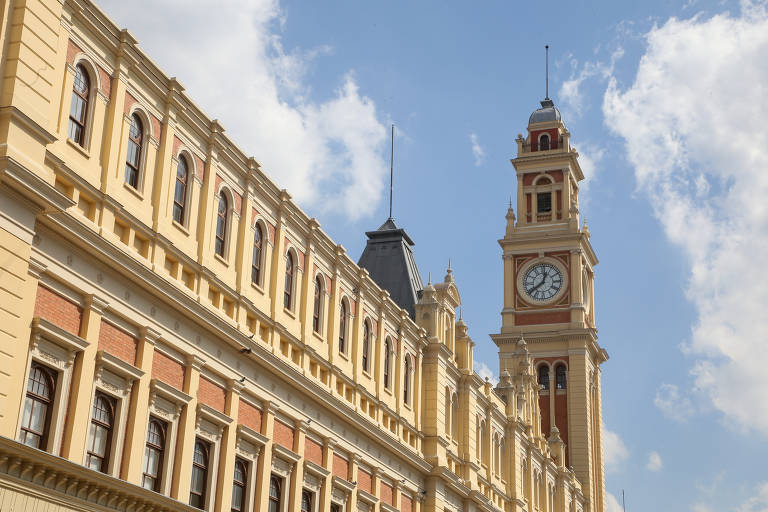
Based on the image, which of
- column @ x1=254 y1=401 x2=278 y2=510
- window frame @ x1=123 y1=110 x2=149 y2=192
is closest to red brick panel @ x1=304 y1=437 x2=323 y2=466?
column @ x1=254 y1=401 x2=278 y2=510

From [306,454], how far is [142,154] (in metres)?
10.4

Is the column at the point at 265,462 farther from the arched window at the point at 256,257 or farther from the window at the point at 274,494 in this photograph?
the arched window at the point at 256,257

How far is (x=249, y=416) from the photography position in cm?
2831

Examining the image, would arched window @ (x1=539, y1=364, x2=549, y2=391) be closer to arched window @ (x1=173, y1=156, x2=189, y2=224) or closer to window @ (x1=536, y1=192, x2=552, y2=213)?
window @ (x1=536, y1=192, x2=552, y2=213)

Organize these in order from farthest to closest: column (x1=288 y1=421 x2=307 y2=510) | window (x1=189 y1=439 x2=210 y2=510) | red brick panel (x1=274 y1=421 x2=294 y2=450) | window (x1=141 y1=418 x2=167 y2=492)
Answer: column (x1=288 y1=421 x2=307 y2=510) < red brick panel (x1=274 y1=421 x2=294 y2=450) < window (x1=189 y1=439 x2=210 y2=510) < window (x1=141 y1=418 x2=167 y2=492)

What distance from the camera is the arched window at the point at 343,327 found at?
113 ft

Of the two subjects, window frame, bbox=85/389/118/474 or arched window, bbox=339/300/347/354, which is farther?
arched window, bbox=339/300/347/354

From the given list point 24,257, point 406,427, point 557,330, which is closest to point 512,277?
point 557,330

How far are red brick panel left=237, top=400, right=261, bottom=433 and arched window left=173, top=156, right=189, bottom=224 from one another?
500 centimetres

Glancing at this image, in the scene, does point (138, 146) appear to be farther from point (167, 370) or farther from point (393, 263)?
point (393, 263)

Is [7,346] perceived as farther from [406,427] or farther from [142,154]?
[406,427]

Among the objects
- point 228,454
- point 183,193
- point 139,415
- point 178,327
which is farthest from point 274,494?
point 183,193

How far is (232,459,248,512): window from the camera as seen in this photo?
2761 cm

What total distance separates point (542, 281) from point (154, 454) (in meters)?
51.0
